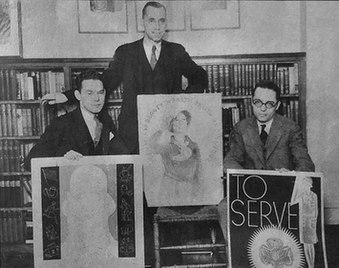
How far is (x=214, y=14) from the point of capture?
5.16 ft

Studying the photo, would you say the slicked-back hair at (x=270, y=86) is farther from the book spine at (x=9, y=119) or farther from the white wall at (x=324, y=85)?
the book spine at (x=9, y=119)

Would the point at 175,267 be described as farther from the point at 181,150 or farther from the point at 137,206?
the point at 181,150

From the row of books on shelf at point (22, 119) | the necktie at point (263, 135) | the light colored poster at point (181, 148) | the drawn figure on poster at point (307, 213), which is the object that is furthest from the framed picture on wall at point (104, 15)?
the drawn figure on poster at point (307, 213)

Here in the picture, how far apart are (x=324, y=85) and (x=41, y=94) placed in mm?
1052

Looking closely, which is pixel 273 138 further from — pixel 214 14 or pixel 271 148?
pixel 214 14

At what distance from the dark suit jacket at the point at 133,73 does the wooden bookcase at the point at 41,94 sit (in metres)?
0.07

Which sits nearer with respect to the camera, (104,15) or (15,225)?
(104,15)

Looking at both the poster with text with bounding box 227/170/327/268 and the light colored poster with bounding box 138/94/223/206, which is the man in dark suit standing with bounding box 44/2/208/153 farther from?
the poster with text with bounding box 227/170/327/268

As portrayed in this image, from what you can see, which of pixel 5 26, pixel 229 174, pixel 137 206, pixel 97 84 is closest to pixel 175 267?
pixel 137 206

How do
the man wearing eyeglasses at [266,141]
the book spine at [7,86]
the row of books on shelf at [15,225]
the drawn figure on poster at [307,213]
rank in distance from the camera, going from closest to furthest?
the drawn figure on poster at [307,213] → the man wearing eyeglasses at [266,141] → the book spine at [7,86] → the row of books on shelf at [15,225]

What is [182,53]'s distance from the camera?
1.57 metres

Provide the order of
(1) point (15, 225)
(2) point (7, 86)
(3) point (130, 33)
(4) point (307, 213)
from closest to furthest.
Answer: (4) point (307, 213) < (3) point (130, 33) < (2) point (7, 86) < (1) point (15, 225)

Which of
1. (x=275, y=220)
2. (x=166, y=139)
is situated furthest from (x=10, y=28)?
(x=275, y=220)

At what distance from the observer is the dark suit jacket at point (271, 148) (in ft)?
5.15
